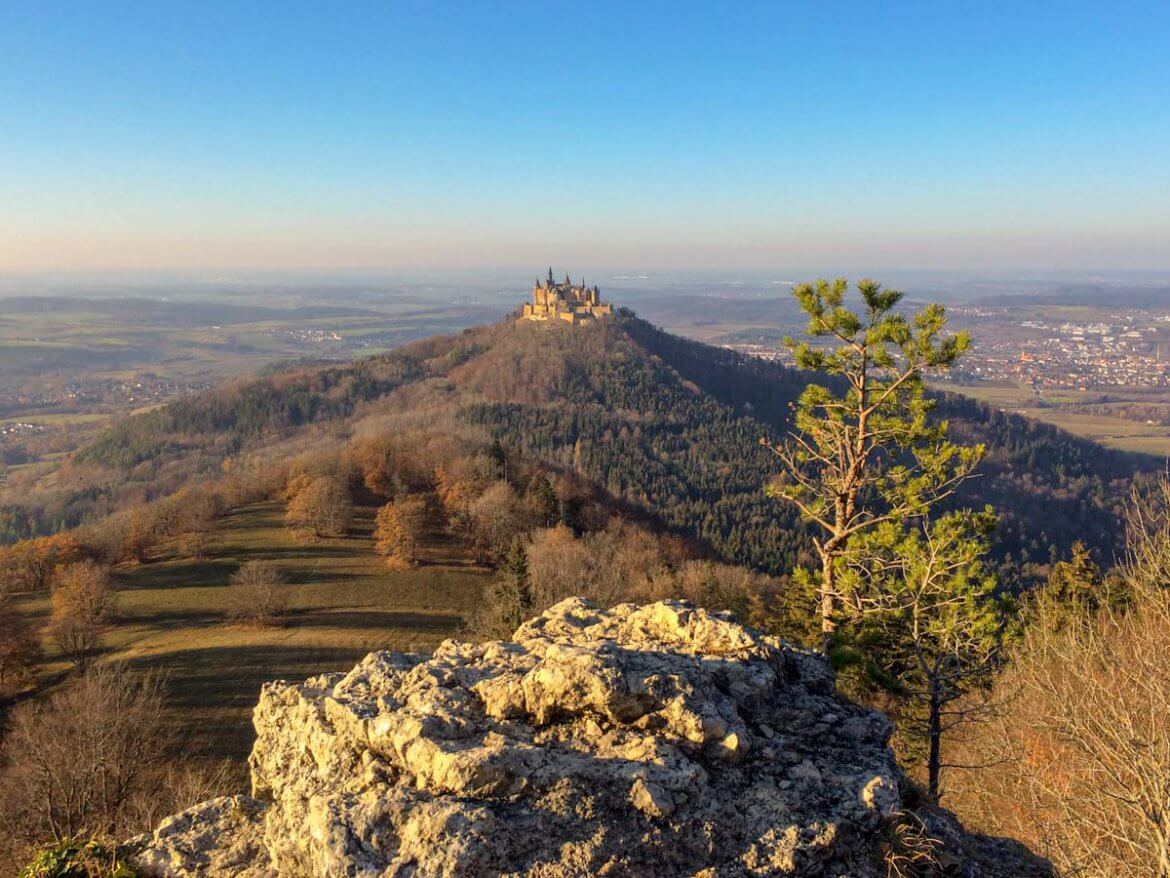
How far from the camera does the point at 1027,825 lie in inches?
415

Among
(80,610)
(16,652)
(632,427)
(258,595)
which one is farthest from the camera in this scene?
(632,427)

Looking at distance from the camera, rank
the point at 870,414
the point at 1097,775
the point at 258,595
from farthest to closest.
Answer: the point at 258,595, the point at 870,414, the point at 1097,775

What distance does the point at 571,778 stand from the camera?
5582 millimetres

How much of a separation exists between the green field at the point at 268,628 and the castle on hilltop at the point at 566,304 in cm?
11230

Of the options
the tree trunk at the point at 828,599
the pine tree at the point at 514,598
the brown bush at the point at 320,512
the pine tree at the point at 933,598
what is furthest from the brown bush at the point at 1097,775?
the brown bush at the point at 320,512

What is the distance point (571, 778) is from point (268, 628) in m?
37.7

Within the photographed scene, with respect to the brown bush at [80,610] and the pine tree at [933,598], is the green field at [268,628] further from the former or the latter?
the pine tree at [933,598]

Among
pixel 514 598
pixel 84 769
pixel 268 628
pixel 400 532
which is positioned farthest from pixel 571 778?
pixel 400 532

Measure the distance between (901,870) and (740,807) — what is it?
1477 mm

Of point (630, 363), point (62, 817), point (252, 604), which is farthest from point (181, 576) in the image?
point (630, 363)

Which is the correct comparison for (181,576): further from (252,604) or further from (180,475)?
(180,475)

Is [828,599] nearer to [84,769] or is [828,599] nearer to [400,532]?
[84,769]

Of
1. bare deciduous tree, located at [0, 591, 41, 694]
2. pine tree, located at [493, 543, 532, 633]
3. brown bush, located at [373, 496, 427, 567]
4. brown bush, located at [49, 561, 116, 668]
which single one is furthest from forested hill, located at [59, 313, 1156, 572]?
bare deciduous tree, located at [0, 591, 41, 694]

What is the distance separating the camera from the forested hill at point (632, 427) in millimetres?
86500
